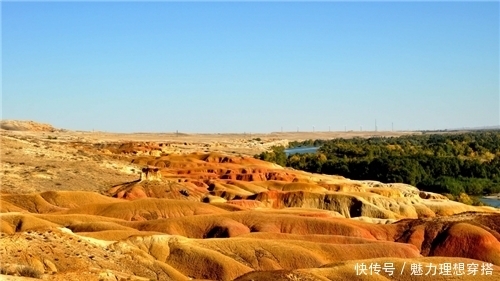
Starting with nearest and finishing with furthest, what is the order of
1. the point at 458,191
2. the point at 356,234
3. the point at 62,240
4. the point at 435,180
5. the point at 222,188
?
the point at 62,240 < the point at 356,234 < the point at 222,188 < the point at 458,191 < the point at 435,180

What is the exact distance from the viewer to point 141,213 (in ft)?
151

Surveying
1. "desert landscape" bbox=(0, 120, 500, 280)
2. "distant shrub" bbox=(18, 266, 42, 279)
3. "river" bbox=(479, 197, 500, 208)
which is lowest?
"river" bbox=(479, 197, 500, 208)

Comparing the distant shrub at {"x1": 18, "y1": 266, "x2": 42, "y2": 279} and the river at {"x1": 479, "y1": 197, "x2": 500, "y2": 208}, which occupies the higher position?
the distant shrub at {"x1": 18, "y1": 266, "x2": 42, "y2": 279}

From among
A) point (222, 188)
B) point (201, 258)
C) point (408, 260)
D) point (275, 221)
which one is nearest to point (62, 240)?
point (201, 258)

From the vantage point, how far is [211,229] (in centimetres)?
3966

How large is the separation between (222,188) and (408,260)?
3760cm

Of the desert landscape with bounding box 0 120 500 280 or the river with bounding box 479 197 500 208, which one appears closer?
the desert landscape with bounding box 0 120 500 280

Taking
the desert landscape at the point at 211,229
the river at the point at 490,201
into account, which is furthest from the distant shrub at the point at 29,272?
the river at the point at 490,201

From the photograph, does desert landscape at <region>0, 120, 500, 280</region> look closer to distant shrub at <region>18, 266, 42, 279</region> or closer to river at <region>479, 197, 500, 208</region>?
distant shrub at <region>18, 266, 42, 279</region>

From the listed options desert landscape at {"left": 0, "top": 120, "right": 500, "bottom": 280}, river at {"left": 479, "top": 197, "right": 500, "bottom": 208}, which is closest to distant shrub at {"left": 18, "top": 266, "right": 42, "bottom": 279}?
desert landscape at {"left": 0, "top": 120, "right": 500, "bottom": 280}

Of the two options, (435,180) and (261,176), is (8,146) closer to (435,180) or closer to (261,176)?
(261,176)

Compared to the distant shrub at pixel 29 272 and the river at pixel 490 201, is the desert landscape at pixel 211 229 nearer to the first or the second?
the distant shrub at pixel 29 272

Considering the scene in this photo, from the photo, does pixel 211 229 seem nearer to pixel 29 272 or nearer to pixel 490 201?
pixel 29 272

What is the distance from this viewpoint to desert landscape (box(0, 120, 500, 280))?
2641 centimetres
